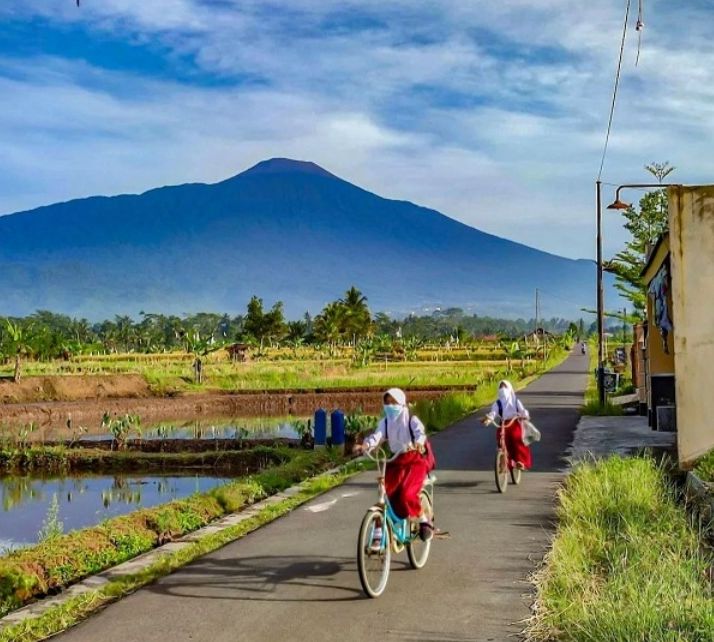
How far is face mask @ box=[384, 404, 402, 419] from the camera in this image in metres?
7.80

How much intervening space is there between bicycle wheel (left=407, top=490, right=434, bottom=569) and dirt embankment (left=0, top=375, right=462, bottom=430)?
81.4ft

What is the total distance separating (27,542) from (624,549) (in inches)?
325

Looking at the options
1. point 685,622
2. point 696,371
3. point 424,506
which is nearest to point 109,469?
point 696,371

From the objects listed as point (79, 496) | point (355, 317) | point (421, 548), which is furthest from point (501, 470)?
point (355, 317)

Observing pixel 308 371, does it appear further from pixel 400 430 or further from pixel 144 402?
pixel 400 430

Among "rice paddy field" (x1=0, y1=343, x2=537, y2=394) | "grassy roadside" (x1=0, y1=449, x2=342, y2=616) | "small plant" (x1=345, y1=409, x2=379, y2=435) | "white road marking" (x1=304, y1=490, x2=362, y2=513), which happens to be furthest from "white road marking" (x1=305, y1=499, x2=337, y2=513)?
"rice paddy field" (x1=0, y1=343, x2=537, y2=394)

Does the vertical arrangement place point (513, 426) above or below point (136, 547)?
above

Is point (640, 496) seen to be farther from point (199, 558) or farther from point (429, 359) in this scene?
point (429, 359)

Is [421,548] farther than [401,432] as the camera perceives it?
Yes

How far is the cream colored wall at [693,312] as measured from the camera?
13586 millimetres

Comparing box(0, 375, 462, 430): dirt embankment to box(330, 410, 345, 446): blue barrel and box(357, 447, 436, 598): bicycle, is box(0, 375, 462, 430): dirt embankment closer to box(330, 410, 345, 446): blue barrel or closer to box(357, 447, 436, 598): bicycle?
box(330, 410, 345, 446): blue barrel

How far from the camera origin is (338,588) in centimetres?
755

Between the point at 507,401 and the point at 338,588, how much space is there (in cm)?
521

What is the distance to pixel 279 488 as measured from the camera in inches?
557
